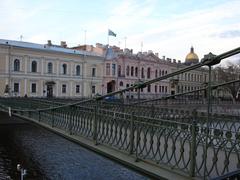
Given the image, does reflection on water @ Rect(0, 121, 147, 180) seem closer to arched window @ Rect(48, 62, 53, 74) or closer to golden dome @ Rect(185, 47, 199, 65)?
arched window @ Rect(48, 62, 53, 74)

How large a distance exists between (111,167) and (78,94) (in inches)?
1388

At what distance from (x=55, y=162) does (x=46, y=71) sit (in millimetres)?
31747

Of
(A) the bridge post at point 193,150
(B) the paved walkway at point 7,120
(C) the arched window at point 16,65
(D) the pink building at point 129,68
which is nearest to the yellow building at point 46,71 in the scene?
(C) the arched window at point 16,65

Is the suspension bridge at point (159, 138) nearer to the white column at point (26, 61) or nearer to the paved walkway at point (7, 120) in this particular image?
the paved walkway at point (7, 120)

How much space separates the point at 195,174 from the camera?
378 cm

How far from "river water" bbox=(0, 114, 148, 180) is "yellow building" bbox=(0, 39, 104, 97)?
2275cm

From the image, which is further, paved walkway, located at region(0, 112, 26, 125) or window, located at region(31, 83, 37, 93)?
window, located at region(31, 83, 37, 93)

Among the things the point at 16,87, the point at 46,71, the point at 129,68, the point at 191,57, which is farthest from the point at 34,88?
the point at 191,57

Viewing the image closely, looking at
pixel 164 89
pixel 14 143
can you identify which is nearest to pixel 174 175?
pixel 14 143

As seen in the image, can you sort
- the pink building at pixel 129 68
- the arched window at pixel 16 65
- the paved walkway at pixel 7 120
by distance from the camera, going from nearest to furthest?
the paved walkway at pixel 7 120 < the arched window at pixel 16 65 < the pink building at pixel 129 68

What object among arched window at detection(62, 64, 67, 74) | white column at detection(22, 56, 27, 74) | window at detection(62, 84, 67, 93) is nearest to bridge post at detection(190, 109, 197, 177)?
white column at detection(22, 56, 27, 74)

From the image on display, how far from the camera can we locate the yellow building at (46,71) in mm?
36656

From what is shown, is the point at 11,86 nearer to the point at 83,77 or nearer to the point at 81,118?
the point at 83,77

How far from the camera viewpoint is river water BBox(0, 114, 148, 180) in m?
8.24
